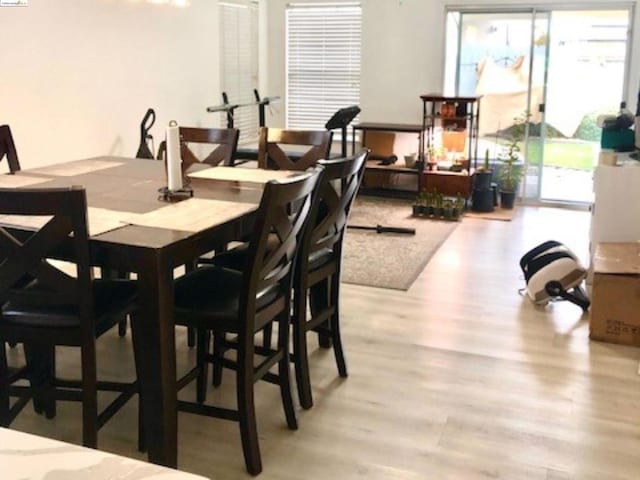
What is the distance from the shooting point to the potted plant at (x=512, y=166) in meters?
7.07

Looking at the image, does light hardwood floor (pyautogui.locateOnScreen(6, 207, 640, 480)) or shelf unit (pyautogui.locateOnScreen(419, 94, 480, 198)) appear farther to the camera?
shelf unit (pyautogui.locateOnScreen(419, 94, 480, 198))

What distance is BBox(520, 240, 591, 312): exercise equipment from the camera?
411cm

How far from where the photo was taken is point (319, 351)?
11.5 ft

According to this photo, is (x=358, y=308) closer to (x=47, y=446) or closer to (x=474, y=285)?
(x=474, y=285)

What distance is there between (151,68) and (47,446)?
5.07 meters

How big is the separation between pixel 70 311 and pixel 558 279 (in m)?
2.89

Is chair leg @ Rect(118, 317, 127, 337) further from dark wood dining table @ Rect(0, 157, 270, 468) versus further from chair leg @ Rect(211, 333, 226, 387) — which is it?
dark wood dining table @ Rect(0, 157, 270, 468)

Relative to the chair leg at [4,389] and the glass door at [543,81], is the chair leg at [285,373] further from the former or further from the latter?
Answer: the glass door at [543,81]

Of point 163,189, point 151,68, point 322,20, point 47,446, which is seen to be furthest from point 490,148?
point 47,446

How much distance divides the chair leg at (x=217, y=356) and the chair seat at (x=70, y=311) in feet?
1.45

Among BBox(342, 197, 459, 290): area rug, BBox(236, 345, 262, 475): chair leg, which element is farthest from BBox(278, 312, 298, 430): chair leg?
BBox(342, 197, 459, 290): area rug

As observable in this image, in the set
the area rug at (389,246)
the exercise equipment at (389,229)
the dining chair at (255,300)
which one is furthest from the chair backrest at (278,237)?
the exercise equipment at (389,229)

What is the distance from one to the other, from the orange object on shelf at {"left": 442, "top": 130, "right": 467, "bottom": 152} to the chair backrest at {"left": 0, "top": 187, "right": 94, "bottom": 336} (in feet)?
→ 18.0

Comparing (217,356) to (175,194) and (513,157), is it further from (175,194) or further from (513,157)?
(513,157)
